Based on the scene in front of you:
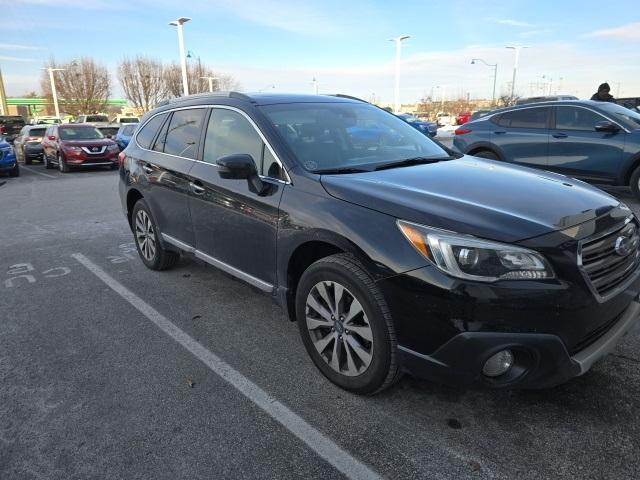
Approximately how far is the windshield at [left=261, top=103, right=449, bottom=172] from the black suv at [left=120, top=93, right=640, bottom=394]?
0.02 metres

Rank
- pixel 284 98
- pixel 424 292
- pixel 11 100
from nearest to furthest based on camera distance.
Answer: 1. pixel 424 292
2. pixel 284 98
3. pixel 11 100

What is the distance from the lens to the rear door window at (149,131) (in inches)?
199

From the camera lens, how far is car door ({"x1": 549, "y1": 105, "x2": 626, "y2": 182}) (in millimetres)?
7762

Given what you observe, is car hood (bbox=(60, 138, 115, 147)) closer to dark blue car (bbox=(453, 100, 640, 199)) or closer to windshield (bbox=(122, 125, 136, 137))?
windshield (bbox=(122, 125, 136, 137))

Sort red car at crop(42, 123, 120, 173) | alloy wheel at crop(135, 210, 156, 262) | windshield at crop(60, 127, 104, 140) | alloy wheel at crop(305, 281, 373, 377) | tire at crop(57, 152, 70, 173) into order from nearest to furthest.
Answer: alloy wheel at crop(305, 281, 373, 377) < alloy wheel at crop(135, 210, 156, 262) < red car at crop(42, 123, 120, 173) < tire at crop(57, 152, 70, 173) < windshield at crop(60, 127, 104, 140)

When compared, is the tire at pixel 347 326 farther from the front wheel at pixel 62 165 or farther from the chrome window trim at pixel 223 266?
the front wheel at pixel 62 165

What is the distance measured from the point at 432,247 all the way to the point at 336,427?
1.10m

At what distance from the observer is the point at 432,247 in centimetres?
240

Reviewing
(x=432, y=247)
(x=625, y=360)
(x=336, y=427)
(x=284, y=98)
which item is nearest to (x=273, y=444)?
(x=336, y=427)

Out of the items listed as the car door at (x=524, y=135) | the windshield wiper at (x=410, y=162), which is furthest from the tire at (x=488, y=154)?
the windshield wiper at (x=410, y=162)

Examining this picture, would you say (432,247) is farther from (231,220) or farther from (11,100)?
(11,100)

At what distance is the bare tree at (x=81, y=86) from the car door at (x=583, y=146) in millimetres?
60588

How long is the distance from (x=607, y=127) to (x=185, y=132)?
21.7ft

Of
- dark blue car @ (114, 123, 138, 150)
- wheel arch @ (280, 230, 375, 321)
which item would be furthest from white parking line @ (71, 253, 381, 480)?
dark blue car @ (114, 123, 138, 150)
